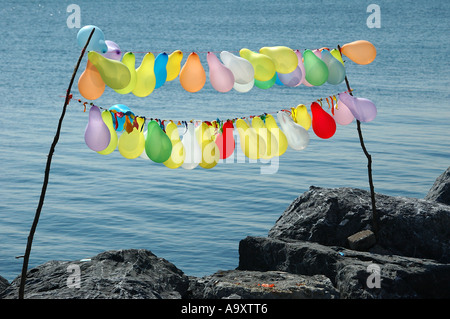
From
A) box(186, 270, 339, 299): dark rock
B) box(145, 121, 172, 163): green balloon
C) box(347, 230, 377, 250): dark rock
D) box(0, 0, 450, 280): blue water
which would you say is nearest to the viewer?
box(186, 270, 339, 299): dark rock

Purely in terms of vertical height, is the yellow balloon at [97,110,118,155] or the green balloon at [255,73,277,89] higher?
the green balloon at [255,73,277,89]

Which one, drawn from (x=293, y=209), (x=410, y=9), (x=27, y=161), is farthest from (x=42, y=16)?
(x=293, y=209)

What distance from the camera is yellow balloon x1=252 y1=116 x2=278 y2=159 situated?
27.8 ft

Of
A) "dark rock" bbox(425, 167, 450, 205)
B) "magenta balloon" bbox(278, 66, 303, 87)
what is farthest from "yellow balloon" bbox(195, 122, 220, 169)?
"dark rock" bbox(425, 167, 450, 205)

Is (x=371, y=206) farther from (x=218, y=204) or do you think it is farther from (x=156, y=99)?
(x=156, y=99)

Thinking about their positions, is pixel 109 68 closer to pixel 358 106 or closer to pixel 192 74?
pixel 192 74

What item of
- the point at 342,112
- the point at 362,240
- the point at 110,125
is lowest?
the point at 362,240

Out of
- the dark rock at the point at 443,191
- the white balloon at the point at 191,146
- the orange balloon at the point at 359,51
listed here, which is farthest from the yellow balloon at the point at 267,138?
the dark rock at the point at 443,191

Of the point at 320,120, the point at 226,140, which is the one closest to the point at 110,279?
the point at 226,140

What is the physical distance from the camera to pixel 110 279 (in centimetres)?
796

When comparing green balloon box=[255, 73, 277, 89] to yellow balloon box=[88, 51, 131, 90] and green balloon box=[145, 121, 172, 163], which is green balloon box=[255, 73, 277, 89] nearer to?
green balloon box=[145, 121, 172, 163]

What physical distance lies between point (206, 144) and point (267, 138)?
0.65 metres

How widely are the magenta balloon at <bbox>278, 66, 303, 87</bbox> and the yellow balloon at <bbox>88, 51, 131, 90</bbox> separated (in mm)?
1924

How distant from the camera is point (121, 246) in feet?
41.5
